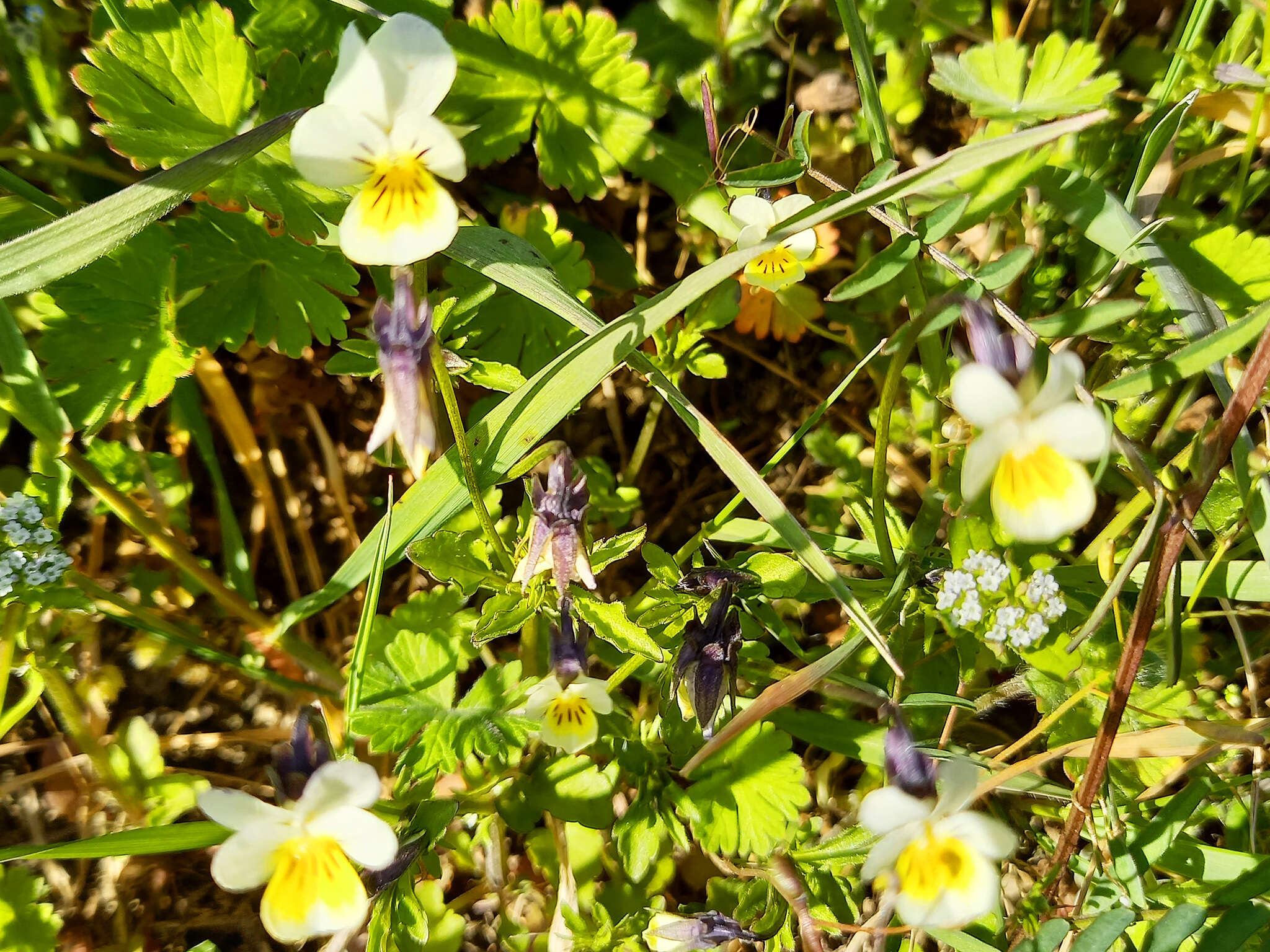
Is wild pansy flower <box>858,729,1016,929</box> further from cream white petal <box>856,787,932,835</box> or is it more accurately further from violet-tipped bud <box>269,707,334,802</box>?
violet-tipped bud <box>269,707,334,802</box>

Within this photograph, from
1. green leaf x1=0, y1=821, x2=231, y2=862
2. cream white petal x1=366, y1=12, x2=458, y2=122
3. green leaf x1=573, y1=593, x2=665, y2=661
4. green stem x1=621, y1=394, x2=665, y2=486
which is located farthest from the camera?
green stem x1=621, y1=394, x2=665, y2=486

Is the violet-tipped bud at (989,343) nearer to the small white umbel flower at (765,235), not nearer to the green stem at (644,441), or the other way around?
the small white umbel flower at (765,235)

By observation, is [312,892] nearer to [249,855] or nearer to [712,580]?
[249,855]

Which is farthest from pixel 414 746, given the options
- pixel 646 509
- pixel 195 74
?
pixel 195 74

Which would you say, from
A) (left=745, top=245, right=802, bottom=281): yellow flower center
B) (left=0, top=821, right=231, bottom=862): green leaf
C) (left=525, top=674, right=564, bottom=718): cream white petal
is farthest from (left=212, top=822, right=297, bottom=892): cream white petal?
(left=745, top=245, right=802, bottom=281): yellow flower center

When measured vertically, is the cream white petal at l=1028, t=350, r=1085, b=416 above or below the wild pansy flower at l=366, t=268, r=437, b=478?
below

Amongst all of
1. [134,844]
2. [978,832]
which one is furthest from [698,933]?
[134,844]
